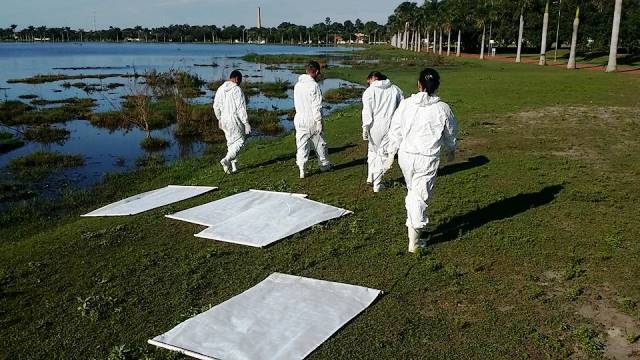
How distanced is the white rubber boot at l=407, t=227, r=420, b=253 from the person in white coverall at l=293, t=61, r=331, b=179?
399 cm

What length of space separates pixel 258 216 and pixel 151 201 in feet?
9.02

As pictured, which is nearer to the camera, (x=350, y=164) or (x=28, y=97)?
(x=350, y=164)

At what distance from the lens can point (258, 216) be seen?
7941mm

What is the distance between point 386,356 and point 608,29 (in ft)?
195

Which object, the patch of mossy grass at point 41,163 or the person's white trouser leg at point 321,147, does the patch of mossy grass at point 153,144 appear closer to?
the patch of mossy grass at point 41,163

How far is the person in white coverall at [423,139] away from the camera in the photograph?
6020 mm

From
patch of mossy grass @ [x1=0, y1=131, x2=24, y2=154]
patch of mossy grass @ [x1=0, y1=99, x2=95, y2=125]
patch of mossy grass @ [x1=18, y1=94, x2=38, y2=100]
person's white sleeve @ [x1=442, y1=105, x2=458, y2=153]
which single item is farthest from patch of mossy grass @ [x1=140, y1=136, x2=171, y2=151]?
patch of mossy grass @ [x1=18, y1=94, x2=38, y2=100]

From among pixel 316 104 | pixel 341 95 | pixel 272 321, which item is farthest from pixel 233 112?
pixel 341 95

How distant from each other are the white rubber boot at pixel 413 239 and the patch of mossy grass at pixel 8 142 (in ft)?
54.5

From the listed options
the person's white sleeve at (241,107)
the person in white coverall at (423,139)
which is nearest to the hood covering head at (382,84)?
the person in white coverall at (423,139)

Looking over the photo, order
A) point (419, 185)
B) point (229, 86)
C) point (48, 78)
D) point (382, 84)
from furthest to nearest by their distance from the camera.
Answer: point (48, 78) → point (229, 86) → point (382, 84) → point (419, 185)

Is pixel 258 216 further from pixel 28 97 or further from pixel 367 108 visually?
pixel 28 97

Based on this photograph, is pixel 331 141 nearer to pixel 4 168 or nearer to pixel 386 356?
pixel 4 168

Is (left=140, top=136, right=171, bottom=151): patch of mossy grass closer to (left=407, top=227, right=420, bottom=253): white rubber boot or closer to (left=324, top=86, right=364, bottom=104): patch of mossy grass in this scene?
(left=324, top=86, right=364, bottom=104): patch of mossy grass
